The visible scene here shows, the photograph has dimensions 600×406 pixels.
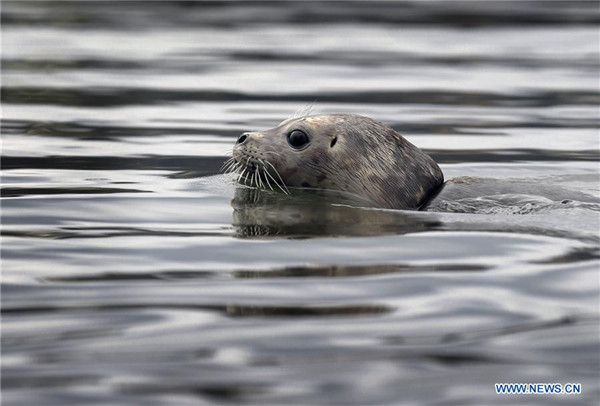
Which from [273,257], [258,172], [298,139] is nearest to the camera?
[273,257]

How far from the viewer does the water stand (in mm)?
4371

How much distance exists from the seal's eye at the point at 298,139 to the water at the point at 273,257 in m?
0.45

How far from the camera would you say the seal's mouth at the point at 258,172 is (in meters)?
7.80

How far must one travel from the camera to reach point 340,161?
26.0 feet

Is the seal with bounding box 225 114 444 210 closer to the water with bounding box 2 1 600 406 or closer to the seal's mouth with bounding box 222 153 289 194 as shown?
the seal's mouth with bounding box 222 153 289 194

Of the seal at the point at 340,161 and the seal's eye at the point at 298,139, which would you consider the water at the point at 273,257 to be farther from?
the seal's eye at the point at 298,139

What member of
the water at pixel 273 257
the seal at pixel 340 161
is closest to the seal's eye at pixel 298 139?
the seal at pixel 340 161

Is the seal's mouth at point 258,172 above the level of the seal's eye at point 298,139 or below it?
below

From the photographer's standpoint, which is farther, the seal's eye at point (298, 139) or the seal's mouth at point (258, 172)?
the seal's eye at point (298, 139)

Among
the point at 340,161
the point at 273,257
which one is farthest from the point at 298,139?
the point at 273,257

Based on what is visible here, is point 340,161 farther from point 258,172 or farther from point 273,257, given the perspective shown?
point 273,257

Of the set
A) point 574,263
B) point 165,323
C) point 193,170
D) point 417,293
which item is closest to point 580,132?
point 193,170

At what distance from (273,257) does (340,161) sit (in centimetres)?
209

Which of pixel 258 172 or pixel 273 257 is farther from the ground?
pixel 258 172
